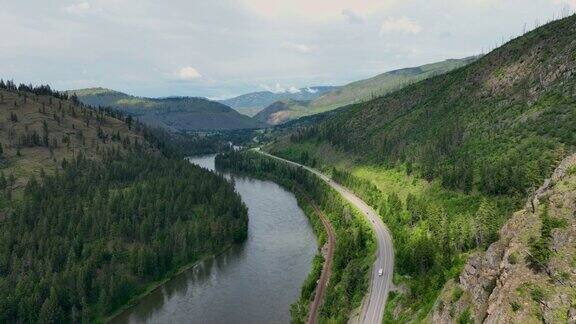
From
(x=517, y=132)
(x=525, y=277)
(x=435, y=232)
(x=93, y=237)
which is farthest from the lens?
(x=517, y=132)

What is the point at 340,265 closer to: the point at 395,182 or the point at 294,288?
the point at 294,288

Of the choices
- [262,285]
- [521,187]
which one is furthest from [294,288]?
[521,187]

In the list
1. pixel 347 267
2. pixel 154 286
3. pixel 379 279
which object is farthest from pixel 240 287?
pixel 379 279

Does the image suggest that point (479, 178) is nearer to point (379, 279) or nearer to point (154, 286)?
point (379, 279)

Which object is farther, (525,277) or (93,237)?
(93,237)

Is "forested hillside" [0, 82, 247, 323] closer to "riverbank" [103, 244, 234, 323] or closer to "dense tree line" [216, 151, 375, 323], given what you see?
"riverbank" [103, 244, 234, 323]

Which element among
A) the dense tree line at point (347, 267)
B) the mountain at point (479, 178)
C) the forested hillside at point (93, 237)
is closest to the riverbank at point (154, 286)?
the forested hillside at point (93, 237)

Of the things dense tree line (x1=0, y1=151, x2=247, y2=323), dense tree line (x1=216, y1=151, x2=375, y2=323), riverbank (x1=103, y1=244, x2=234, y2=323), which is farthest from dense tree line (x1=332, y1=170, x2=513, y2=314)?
dense tree line (x1=0, y1=151, x2=247, y2=323)
